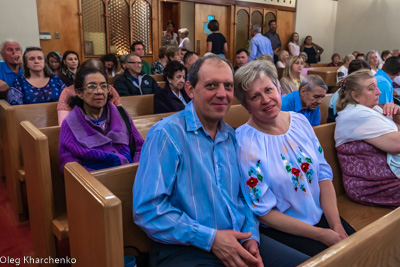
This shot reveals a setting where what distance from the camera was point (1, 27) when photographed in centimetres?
575

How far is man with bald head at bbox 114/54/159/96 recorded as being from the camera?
4.10m

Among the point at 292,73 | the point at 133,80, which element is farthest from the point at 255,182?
the point at 292,73

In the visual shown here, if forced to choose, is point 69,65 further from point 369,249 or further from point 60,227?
point 369,249

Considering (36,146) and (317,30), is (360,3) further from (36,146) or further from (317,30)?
(36,146)

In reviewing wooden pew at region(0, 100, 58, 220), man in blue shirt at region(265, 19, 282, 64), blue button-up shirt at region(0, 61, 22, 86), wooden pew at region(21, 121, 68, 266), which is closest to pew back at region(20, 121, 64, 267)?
wooden pew at region(21, 121, 68, 266)

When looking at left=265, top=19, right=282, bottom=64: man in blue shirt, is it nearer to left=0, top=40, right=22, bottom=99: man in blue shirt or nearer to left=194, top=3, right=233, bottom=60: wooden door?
left=194, top=3, right=233, bottom=60: wooden door

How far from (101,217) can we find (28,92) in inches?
107

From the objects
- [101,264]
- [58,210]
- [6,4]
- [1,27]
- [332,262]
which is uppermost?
[6,4]

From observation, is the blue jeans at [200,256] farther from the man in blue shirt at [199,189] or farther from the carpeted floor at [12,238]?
the carpeted floor at [12,238]

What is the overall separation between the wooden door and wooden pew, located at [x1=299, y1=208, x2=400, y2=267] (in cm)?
823

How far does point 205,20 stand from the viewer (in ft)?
29.0

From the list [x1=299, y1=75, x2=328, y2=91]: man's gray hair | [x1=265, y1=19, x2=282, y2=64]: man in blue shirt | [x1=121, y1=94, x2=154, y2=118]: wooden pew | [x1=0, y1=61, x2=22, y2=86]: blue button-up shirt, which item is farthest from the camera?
[x1=265, y1=19, x2=282, y2=64]: man in blue shirt

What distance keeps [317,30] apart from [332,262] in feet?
Result: 37.7

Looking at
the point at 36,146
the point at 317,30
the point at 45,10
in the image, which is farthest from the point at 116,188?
the point at 317,30
